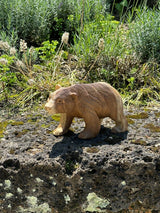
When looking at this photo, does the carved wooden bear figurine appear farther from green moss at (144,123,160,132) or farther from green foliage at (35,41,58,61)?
green foliage at (35,41,58,61)

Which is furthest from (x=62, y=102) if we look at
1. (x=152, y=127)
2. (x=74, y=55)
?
(x=74, y=55)

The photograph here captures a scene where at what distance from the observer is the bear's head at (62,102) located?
2.16 meters

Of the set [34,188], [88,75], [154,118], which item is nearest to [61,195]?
[34,188]

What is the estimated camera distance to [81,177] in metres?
2.05

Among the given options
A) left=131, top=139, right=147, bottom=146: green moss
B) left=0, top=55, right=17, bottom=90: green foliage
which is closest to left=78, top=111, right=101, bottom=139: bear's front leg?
left=131, top=139, right=147, bottom=146: green moss

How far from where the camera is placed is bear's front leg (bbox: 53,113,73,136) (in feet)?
7.68

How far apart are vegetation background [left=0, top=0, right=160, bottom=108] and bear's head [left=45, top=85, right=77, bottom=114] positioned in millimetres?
1136

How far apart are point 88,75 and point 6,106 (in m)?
1.07

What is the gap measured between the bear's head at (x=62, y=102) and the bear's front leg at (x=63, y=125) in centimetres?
11

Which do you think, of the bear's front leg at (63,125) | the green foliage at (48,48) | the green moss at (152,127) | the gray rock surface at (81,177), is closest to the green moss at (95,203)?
the gray rock surface at (81,177)

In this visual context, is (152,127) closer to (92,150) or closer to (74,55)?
(92,150)

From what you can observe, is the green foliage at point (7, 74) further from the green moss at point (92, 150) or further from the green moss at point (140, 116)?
the green moss at point (92, 150)

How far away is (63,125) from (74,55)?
203 centimetres

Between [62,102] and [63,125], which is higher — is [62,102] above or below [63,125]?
above
